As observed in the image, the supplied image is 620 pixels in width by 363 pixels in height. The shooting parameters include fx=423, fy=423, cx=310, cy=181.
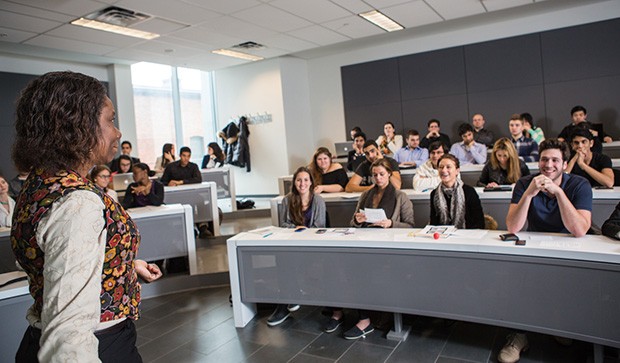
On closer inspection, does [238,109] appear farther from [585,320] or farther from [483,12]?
[585,320]

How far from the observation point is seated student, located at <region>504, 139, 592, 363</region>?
2.28 m

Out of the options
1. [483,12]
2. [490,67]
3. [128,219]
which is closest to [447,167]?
[128,219]

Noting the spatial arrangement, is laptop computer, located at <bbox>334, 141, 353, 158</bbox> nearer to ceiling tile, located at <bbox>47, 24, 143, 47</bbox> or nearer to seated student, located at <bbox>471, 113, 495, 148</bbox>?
seated student, located at <bbox>471, 113, 495, 148</bbox>

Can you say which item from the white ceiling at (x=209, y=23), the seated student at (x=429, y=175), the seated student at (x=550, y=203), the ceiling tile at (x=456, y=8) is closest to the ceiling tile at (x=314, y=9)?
the white ceiling at (x=209, y=23)

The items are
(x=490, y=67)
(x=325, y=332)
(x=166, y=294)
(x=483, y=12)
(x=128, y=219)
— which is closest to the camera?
(x=128, y=219)

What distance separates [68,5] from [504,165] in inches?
195

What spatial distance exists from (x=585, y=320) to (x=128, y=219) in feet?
6.89

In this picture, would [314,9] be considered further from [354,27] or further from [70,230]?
[70,230]

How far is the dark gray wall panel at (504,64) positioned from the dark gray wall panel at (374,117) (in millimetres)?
1432

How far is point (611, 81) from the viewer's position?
6547mm

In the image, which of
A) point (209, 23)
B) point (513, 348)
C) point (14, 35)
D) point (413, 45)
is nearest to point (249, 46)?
point (209, 23)

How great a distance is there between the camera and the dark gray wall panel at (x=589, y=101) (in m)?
6.55

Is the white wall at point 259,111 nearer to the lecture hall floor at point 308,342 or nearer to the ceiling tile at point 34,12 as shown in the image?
the ceiling tile at point 34,12

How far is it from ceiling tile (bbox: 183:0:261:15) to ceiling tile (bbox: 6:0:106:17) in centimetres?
105
